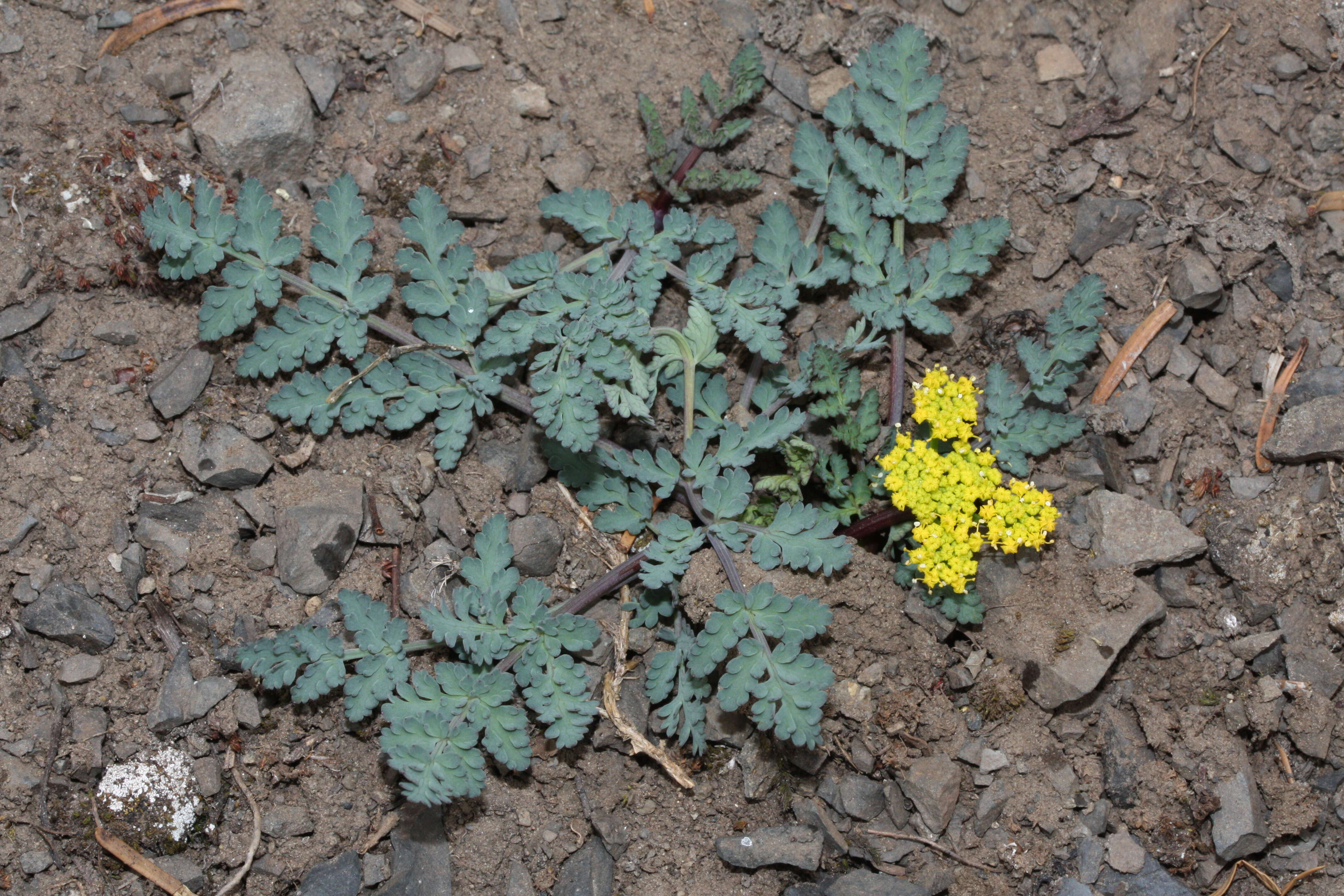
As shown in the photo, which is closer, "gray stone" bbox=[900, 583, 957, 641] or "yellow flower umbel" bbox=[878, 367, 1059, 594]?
"yellow flower umbel" bbox=[878, 367, 1059, 594]

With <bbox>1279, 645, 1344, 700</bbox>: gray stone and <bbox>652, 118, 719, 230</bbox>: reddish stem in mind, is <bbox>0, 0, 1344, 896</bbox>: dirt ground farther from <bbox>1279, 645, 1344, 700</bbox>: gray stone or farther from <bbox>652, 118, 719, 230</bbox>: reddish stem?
<bbox>652, 118, 719, 230</bbox>: reddish stem

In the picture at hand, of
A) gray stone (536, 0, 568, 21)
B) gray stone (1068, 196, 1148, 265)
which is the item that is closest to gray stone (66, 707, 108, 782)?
gray stone (536, 0, 568, 21)

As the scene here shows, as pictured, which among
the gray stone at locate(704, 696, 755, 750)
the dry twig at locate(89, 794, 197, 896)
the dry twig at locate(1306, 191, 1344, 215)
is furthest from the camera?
the dry twig at locate(1306, 191, 1344, 215)

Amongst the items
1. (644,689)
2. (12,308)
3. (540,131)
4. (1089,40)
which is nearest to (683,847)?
(644,689)

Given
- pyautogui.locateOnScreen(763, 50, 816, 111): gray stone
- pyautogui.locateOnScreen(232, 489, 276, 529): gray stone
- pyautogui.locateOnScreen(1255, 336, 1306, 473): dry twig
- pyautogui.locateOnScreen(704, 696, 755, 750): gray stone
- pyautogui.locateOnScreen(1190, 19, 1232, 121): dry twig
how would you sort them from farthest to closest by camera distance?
1. pyautogui.locateOnScreen(763, 50, 816, 111): gray stone
2. pyautogui.locateOnScreen(1190, 19, 1232, 121): dry twig
3. pyautogui.locateOnScreen(1255, 336, 1306, 473): dry twig
4. pyautogui.locateOnScreen(232, 489, 276, 529): gray stone
5. pyautogui.locateOnScreen(704, 696, 755, 750): gray stone

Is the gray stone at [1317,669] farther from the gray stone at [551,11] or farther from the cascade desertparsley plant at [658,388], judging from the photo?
the gray stone at [551,11]

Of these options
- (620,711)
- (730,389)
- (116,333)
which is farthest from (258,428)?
(730,389)

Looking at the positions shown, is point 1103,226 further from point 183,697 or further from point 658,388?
point 183,697
